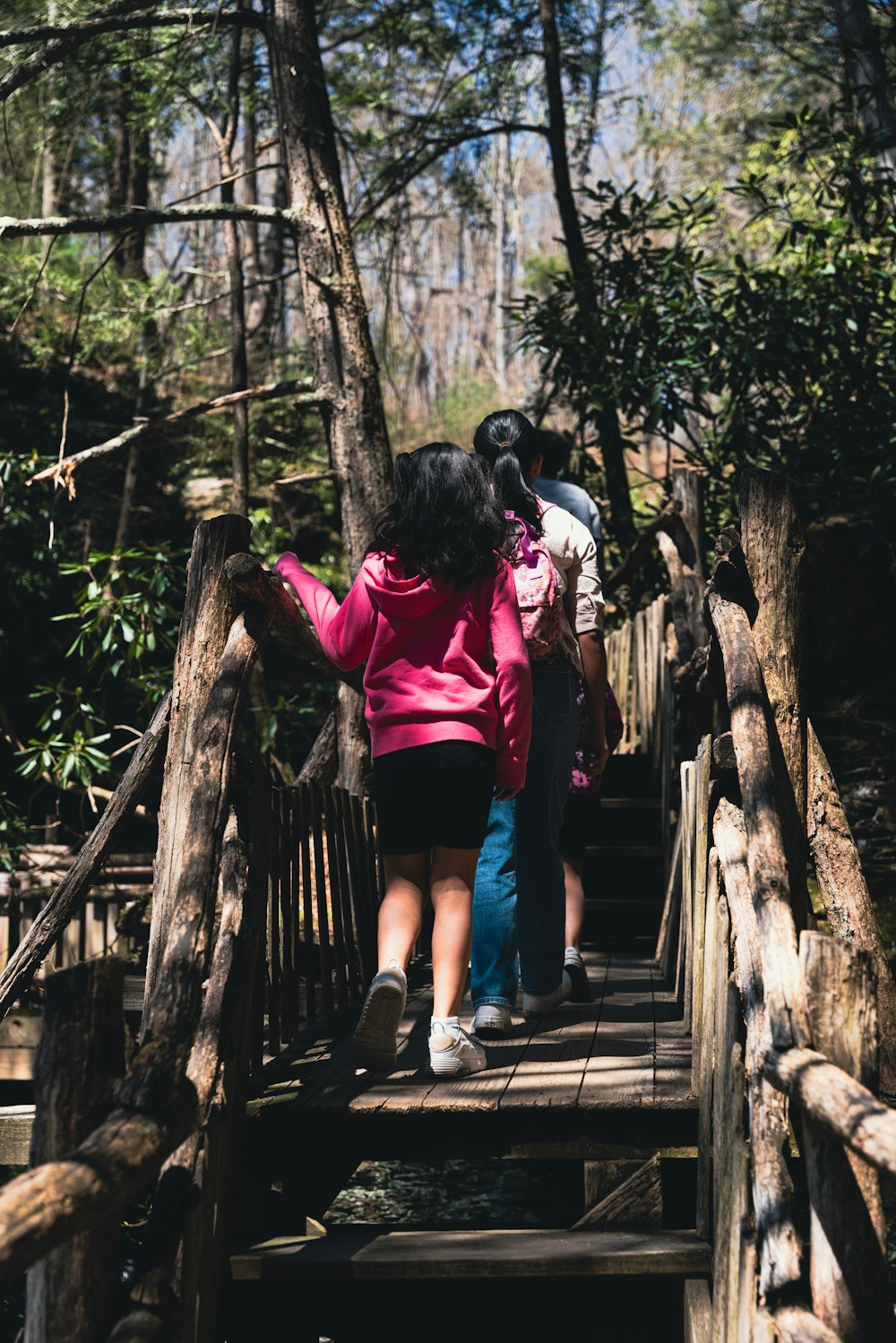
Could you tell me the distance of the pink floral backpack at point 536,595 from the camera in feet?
12.0

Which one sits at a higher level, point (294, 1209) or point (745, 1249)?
point (745, 1249)

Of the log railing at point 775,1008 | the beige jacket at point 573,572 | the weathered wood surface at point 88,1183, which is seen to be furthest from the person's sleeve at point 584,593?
the weathered wood surface at point 88,1183

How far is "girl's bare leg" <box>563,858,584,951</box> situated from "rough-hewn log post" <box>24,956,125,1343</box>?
2.64 m

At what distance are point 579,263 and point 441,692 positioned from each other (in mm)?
8114

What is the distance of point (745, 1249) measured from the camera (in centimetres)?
214

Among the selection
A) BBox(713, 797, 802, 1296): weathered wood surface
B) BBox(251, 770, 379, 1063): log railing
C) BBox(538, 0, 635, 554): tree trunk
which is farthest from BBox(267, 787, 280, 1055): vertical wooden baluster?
BBox(538, 0, 635, 554): tree trunk

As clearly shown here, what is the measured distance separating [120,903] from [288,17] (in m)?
5.62

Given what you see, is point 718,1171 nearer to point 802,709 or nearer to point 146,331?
point 802,709

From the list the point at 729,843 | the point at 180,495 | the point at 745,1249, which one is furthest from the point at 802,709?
the point at 180,495

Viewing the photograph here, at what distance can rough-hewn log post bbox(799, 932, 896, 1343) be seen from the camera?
5.94 ft

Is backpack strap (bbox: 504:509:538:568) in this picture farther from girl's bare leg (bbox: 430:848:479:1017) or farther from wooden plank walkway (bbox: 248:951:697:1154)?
wooden plank walkway (bbox: 248:951:697:1154)

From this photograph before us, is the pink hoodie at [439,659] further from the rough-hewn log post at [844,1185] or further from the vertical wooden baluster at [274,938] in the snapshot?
the rough-hewn log post at [844,1185]

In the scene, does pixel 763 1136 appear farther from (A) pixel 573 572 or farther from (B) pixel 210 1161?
(A) pixel 573 572

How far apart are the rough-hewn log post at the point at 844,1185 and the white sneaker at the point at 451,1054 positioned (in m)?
1.39
